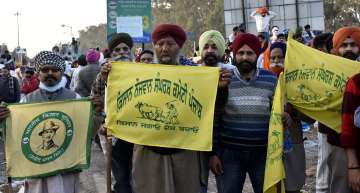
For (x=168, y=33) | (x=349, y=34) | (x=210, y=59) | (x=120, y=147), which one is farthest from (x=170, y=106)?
(x=349, y=34)

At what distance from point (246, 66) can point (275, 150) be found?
2.42 ft

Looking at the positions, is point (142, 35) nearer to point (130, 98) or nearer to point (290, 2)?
point (290, 2)

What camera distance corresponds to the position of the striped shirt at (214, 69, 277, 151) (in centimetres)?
493

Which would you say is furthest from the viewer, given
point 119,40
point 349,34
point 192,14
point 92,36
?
point 92,36

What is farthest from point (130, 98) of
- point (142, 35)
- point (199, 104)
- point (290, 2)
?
point (290, 2)

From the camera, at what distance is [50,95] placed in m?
5.07

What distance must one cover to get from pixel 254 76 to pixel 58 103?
5.43ft

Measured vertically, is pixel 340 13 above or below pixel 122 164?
above

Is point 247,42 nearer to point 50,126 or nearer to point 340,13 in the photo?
point 50,126

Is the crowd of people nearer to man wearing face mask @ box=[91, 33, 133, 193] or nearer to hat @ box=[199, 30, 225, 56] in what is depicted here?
hat @ box=[199, 30, 225, 56]

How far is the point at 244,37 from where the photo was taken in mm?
5051

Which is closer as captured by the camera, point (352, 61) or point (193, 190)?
point (193, 190)

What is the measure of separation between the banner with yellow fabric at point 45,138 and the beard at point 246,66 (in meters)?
1.31

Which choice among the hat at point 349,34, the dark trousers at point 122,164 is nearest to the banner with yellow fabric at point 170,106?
the dark trousers at point 122,164
